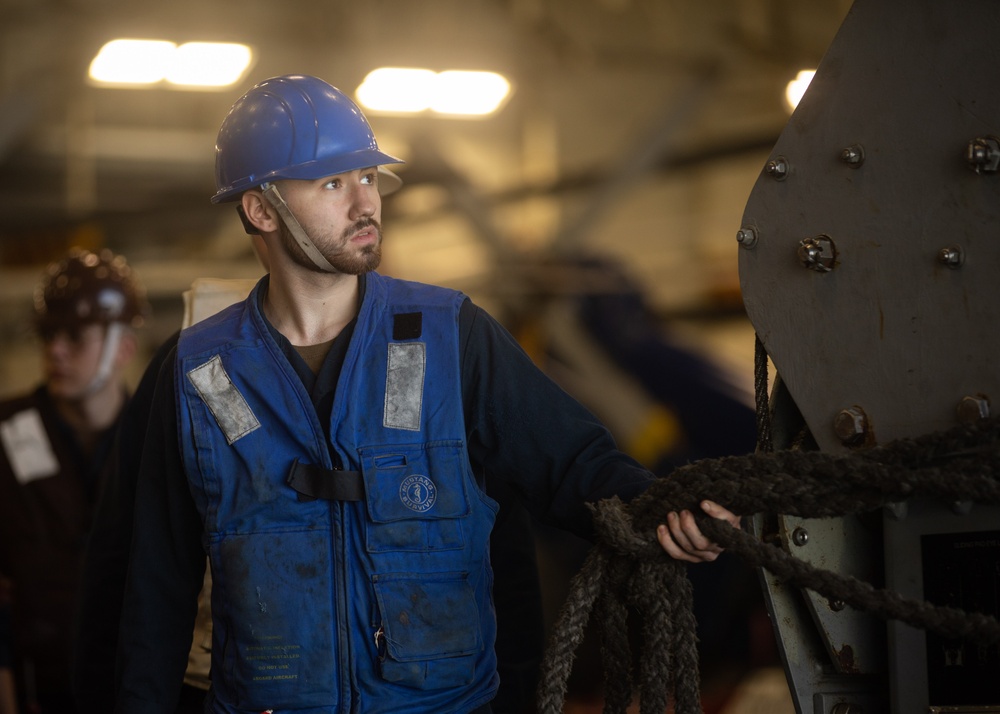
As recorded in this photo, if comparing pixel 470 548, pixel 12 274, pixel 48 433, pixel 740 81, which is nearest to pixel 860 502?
pixel 470 548

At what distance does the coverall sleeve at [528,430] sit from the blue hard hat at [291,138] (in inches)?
16.6

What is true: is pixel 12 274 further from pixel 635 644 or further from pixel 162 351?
pixel 162 351

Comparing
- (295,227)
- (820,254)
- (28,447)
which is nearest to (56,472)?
(28,447)

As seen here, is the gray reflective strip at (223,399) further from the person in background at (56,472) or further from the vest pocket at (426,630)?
the person in background at (56,472)

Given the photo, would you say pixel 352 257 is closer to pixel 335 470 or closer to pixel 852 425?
pixel 335 470

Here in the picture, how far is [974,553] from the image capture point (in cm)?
151

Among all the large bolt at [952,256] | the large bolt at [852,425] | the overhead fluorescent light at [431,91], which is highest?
the overhead fluorescent light at [431,91]

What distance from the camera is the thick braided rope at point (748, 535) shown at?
1448mm

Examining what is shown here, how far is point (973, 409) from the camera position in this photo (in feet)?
4.78

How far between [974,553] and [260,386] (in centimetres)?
120

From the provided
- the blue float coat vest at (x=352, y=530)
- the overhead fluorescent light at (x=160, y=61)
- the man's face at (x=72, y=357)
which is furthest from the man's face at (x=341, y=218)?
the overhead fluorescent light at (x=160, y=61)

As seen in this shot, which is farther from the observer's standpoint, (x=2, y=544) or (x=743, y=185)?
(x=743, y=185)

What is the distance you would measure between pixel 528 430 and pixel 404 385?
0.24 meters

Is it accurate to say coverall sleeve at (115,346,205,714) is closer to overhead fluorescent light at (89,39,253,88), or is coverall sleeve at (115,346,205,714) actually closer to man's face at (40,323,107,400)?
man's face at (40,323,107,400)
